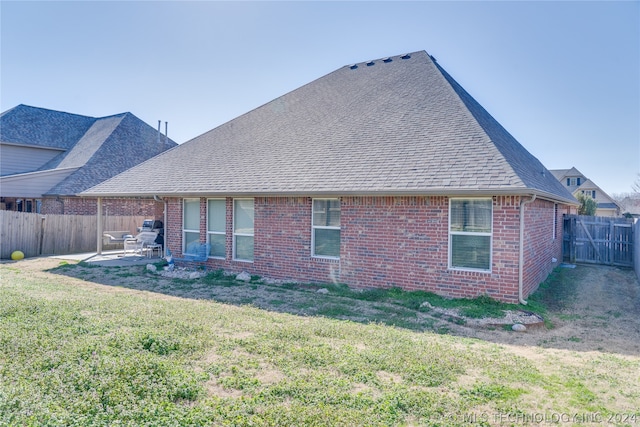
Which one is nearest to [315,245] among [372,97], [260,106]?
[372,97]

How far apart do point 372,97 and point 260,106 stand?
17.1 feet

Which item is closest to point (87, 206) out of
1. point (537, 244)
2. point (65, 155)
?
point (65, 155)

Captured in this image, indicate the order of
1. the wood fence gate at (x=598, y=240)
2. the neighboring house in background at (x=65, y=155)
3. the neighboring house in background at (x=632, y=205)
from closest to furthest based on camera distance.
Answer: the wood fence gate at (x=598, y=240) < the neighboring house in background at (x=65, y=155) < the neighboring house in background at (x=632, y=205)

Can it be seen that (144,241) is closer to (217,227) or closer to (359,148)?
(217,227)

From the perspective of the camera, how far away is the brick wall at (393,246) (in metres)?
8.27

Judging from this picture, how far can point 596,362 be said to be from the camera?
17.4ft

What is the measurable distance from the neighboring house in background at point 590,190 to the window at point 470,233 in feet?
139

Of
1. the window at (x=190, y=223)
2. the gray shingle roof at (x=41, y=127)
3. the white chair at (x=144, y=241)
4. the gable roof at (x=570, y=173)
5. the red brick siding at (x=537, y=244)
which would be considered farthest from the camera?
the gable roof at (x=570, y=173)

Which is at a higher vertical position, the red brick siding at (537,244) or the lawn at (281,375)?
the red brick siding at (537,244)

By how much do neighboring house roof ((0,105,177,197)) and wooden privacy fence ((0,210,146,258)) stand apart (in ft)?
11.5

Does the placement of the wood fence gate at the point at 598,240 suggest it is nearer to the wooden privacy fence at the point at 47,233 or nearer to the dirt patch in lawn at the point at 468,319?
the dirt patch in lawn at the point at 468,319

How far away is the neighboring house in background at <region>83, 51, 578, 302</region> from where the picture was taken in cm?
848

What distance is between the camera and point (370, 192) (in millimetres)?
9031

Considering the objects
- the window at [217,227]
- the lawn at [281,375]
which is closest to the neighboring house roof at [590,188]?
the window at [217,227]
